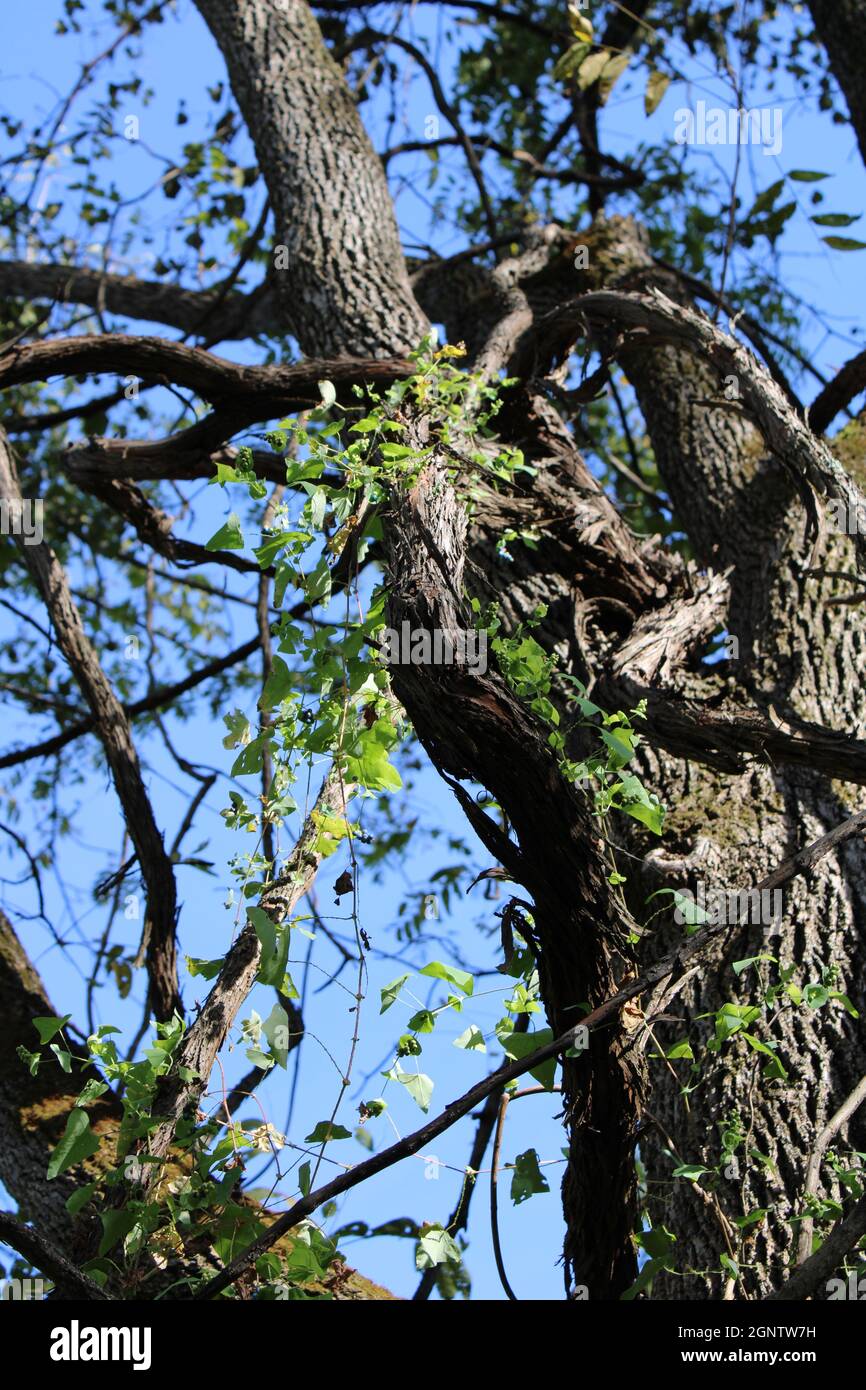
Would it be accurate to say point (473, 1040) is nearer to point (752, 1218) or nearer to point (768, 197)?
point (752, 1218)

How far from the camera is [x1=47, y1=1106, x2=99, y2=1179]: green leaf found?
6.96 ft

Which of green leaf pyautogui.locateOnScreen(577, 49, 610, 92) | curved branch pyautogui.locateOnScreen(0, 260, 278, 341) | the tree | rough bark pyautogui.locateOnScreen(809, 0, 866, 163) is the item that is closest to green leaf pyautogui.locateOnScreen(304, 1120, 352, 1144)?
the tree

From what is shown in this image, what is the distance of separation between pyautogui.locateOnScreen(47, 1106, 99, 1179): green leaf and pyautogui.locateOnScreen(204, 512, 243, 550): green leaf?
3.20 ft

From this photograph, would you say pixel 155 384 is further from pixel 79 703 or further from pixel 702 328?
pixel 79 703

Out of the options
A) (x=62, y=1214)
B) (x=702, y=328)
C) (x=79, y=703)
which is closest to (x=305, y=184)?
(x=702, y=328)

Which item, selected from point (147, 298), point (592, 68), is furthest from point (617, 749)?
point (147, 298)

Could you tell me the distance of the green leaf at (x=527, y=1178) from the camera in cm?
215

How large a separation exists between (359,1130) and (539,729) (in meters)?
0.71

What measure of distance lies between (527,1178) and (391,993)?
1.39ft

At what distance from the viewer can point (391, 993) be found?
Result: 204 centimetres

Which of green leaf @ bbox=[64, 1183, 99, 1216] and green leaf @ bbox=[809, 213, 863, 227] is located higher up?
green leaf @ bbox=[809, 213, 863, 227]

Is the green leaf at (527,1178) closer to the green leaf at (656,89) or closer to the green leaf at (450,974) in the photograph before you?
the green leaf at (450,974)

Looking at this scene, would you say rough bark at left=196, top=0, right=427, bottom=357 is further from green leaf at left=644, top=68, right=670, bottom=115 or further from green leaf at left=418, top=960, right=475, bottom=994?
green leaf at left=418, top=960, right=475, bottom=994

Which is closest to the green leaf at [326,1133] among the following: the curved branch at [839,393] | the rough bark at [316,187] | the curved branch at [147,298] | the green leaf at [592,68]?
the rough bark at [316,187]
